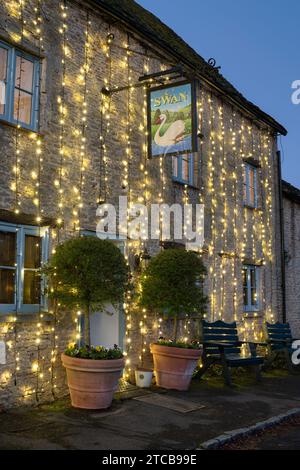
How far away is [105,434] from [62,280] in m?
2.25

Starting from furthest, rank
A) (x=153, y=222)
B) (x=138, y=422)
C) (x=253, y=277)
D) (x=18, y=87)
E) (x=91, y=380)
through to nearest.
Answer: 1. (x=253, y=277)
2. (x=153, y=222)
3. (x=18, y=87)
4. (x=91, y=380)
5. (x=138, y=422)

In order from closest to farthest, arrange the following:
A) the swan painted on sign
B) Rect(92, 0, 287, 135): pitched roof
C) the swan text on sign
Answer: the swan painted on sign, the swan text on sign, Rect(92, 0, 287, 135): pitched roof

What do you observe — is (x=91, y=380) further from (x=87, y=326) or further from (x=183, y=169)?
(x=183, y=169)

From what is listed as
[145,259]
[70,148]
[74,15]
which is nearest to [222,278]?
[145,259]

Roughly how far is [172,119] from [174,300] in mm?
3171

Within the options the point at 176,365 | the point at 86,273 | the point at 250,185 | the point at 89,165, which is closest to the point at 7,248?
the point at 86,273

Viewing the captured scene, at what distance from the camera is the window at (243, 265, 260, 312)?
13.6 metres

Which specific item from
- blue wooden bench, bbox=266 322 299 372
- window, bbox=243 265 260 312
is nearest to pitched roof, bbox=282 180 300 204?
window, bbox=243 265 260 312

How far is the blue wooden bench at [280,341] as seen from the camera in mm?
12375

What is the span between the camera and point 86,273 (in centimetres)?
707

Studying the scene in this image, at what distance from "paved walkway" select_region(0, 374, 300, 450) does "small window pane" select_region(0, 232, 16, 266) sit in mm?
2094

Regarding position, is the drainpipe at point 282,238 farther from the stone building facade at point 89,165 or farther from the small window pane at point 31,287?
the small window pane at point 31,287

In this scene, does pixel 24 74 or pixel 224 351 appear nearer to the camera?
pixel 24 74

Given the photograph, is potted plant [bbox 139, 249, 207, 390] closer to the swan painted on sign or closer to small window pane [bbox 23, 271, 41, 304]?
the swan painted on sign
